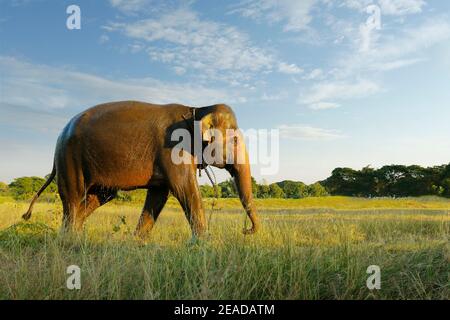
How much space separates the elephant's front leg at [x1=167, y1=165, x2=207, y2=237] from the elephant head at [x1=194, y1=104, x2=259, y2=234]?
665 mm

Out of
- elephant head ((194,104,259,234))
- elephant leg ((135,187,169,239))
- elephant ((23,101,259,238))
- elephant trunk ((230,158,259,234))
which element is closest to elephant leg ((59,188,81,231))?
elephant ((23,101,259,238))

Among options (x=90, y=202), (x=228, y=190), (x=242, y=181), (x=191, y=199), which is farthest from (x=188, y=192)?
(x=90, y=202)

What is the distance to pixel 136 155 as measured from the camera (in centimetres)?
764

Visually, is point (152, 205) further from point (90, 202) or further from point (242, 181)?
point (242, 181)

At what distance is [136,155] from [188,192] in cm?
112

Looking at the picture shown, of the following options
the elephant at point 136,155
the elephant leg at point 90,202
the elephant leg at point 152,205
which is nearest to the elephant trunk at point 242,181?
the elephant at point 136,155

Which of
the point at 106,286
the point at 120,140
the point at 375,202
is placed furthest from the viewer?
the point at 375,202

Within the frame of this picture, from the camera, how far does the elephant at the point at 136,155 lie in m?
7.50

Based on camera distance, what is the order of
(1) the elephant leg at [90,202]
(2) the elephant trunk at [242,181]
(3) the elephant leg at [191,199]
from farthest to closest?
1. (2) the elephant trunk at [242,181]
2. (1) the elephant leg at [90,202]
3. (3) the elephant leg at [191,199]

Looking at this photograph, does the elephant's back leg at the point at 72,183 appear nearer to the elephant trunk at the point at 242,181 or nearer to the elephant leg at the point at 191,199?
the elephant leg at the point at 191,199
